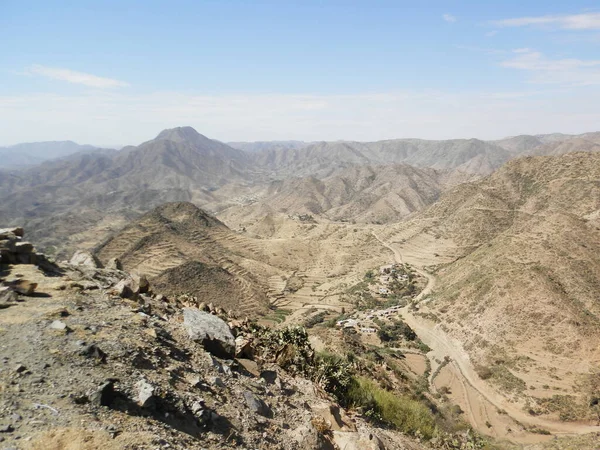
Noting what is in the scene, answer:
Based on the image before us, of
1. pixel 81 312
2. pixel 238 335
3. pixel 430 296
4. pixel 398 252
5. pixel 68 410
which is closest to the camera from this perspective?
pixel 68 410

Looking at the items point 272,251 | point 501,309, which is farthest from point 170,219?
point 501,309

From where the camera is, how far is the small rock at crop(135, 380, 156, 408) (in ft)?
24.0

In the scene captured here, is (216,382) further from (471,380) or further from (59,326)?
(471,380)

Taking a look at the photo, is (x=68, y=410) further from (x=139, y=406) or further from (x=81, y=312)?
(x=81, y=312)

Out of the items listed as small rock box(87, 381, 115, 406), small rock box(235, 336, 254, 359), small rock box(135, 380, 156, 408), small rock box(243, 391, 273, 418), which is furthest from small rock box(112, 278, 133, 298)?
small rock box(243, 391, 273, 418)

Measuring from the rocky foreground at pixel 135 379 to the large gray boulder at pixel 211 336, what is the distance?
3 centimetres

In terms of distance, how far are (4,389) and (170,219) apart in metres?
102

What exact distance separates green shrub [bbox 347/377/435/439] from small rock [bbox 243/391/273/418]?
4.92 m

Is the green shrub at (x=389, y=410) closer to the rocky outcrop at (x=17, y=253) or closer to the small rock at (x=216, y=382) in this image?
the small rock at (x=216, y=382)

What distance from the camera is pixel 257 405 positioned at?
9562mm

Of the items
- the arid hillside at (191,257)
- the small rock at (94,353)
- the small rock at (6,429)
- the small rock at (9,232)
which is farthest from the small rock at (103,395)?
the arid hillside at (191,257)

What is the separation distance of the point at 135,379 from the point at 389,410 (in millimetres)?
10514

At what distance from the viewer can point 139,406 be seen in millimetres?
7258

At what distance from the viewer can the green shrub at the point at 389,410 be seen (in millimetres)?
13711
